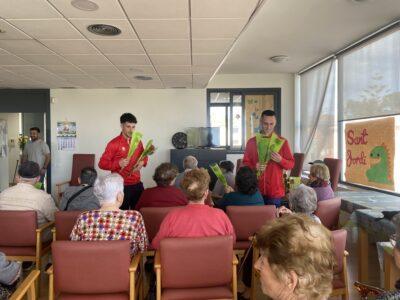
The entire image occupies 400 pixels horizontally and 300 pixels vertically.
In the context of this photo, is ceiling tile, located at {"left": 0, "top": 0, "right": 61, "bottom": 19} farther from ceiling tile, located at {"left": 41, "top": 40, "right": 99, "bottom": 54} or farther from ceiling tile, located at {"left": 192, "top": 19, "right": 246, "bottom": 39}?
ceiling tile, located at {"left": 192, "top": 19, "right": 246, "bottom": 39}

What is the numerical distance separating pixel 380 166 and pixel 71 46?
13.8ft

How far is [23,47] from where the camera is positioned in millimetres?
4105

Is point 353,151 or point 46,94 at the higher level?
point 46,94

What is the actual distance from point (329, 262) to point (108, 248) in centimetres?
126

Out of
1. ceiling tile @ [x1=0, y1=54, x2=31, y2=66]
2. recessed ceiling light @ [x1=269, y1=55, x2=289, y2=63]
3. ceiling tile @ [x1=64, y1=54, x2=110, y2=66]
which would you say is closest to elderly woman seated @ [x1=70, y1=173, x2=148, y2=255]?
ceiling tile @ [x1=64, y1=54, x2=110, y2=66]

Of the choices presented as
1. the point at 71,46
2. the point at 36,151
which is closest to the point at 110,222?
the point at 71,46

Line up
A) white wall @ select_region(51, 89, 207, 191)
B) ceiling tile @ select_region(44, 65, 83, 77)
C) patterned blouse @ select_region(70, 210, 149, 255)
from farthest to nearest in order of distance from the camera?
white wall @ select_region(51, 89, 207, 191) < ceiling tile @ select_region(44, 65, 83, 77) < patterned blouse @ select_region(70, 210, 149, 255)

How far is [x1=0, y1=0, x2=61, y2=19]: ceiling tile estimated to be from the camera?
9.16ft

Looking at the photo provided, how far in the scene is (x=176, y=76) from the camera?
606cm

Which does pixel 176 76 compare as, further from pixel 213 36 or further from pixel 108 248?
pixel 108 248

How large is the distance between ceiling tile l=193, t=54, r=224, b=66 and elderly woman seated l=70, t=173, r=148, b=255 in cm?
274

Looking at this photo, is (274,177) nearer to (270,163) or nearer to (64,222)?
(270,163)

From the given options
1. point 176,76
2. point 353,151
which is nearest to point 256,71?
point 176,76

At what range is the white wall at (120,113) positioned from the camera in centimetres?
755
